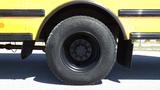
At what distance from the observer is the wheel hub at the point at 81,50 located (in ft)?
16.9

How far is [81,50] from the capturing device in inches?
203

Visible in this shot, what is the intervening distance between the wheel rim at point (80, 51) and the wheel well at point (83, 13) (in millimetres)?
309

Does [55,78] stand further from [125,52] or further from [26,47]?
[125,52]

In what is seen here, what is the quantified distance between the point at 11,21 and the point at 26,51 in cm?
64

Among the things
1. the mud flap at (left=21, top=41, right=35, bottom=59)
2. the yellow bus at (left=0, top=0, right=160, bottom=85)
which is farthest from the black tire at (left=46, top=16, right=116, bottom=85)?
the mud flap at (left=21, top=41, right=35, bottom=59)

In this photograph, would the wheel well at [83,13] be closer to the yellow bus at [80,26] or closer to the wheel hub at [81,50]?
the yellow bus at [80,26]

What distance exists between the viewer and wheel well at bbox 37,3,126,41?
504cm

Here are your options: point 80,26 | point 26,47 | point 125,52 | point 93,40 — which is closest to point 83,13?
point 80,26

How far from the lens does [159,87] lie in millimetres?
4992

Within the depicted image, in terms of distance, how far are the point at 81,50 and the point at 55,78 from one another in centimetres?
67

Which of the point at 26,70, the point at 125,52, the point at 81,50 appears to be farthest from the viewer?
the point at 26,70

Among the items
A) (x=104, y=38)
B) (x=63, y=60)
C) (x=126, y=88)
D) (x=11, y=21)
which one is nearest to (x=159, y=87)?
(x=126, y=88)

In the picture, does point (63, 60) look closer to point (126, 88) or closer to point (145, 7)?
point (126, 88)

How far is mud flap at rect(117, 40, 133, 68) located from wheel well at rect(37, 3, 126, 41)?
0.62 feet
